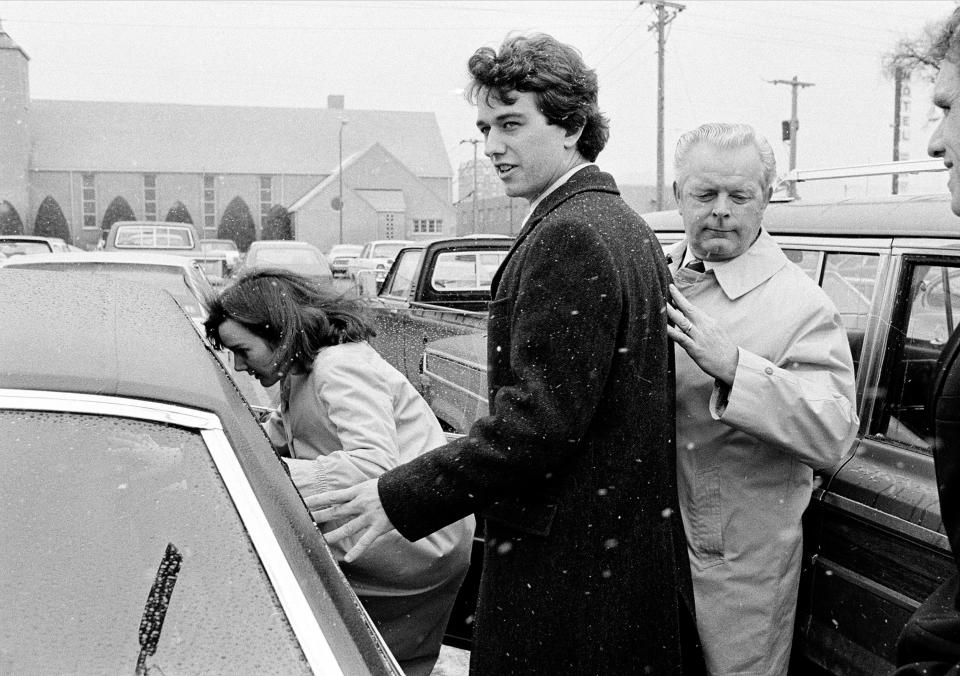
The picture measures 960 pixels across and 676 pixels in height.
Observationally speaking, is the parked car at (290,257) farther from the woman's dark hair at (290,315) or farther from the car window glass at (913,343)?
the car window glass at (913,343)

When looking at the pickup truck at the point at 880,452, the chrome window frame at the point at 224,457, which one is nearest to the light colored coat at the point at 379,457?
the chrome window frame at the point at 224,457

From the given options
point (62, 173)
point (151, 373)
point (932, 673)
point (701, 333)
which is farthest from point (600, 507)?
point (62, 173)

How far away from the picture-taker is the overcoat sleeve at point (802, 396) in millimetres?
2289

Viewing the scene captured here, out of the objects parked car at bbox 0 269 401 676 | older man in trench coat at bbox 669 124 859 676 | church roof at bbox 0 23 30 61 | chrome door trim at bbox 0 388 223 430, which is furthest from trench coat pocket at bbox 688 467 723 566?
church roof at bbox 0 23 30 61

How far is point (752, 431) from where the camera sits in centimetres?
232

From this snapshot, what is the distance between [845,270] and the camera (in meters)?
3.21

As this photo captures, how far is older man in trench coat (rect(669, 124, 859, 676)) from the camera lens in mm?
2309

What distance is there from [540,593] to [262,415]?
2255 millimetres

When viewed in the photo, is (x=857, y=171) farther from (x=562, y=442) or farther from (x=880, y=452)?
(x=562, y=442)

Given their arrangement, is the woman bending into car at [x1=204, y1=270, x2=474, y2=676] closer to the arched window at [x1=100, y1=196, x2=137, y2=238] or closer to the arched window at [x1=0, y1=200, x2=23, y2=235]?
the arched window at [x1=0, y1=200, x2=23, y2=235]

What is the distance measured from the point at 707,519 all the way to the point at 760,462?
202 mm

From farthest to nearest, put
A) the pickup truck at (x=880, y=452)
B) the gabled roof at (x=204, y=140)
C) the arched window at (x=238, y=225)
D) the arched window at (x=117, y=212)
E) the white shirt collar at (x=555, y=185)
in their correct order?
the gabled roof at (x=204, y=140) → the arched window at (x=238, y=225) → the arched window at (x=117, y=212) → the pickup truck at (x=880, y=452) → the white shirt collar at (x=555, y=185)

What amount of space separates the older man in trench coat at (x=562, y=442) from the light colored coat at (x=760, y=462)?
262 millimetres

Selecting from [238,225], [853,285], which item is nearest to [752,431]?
[853,285]
